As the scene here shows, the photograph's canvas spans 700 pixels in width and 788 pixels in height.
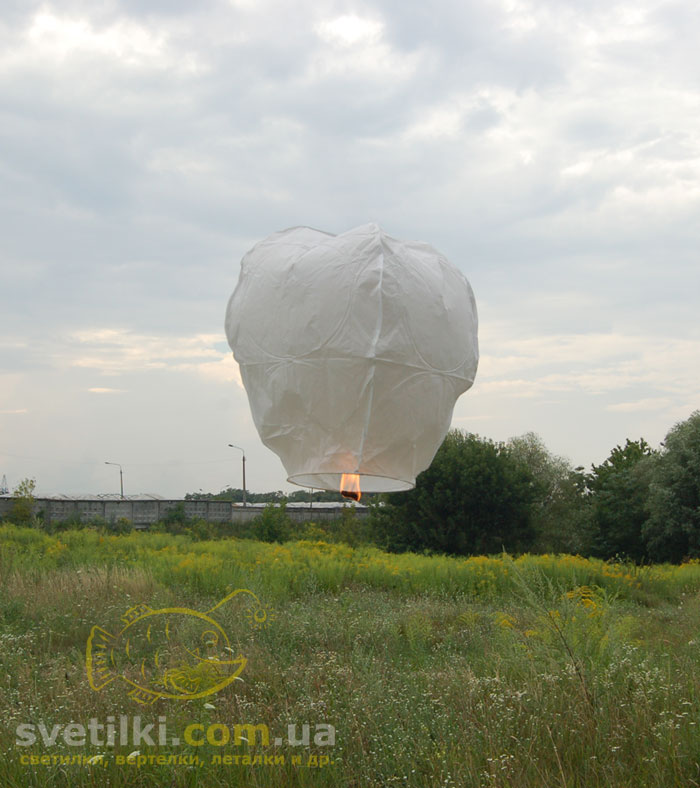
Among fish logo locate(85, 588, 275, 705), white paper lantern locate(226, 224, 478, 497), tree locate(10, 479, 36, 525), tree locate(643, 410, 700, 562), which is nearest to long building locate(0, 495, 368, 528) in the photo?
tree locate(10, 479, 36, 525)

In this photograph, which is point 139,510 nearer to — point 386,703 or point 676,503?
point 676,503

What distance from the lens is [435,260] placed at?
6.29ft

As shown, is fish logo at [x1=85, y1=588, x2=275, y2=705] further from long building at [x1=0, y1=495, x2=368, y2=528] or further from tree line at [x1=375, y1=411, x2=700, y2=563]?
long building at [x1=0, y1=495, x2=368, y2=528]

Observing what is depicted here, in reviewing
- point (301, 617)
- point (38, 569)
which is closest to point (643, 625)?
point (301, 617)

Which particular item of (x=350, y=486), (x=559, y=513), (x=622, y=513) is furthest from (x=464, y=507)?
(x=350, y=486)

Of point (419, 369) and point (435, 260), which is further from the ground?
point (435, 260)

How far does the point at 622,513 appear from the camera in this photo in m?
26.5

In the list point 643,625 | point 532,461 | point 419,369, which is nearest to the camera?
point 419,369

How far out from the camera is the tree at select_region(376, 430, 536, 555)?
25391 millimetres

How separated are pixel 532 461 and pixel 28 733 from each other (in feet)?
139

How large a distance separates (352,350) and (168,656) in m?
4.37

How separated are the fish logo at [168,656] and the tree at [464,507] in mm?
18507

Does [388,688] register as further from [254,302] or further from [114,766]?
[254,302]

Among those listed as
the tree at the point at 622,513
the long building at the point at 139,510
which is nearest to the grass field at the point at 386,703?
the tree at the point at 622,513
